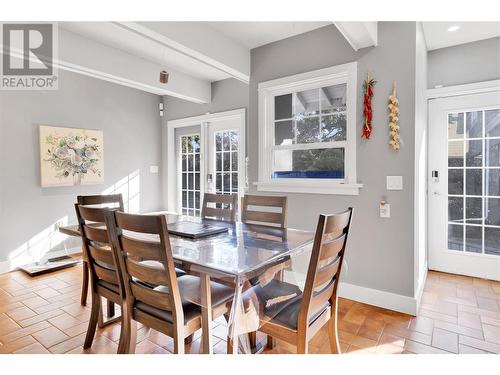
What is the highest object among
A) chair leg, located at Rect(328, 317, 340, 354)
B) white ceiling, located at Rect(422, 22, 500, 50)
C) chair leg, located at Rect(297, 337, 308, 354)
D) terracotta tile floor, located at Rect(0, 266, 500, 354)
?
white ceiling, located at Rect(422, 22, 500, 50)

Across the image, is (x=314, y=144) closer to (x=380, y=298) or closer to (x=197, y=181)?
(x=380, y=298)

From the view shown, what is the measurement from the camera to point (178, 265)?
58.2 inches

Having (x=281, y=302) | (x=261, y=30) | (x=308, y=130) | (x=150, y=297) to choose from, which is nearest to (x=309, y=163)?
(x=308, y=130)

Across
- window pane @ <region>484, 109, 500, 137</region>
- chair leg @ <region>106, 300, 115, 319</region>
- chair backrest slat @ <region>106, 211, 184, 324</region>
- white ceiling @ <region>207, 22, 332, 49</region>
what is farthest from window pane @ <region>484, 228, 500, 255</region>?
chair leg @ <region>106, 300, 115, 319</region>

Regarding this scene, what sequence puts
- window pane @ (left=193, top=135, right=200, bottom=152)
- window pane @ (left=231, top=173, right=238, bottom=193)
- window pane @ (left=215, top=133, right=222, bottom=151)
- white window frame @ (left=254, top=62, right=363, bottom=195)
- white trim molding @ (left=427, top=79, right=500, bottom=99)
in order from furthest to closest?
window pane @ (left=193, top=135, right=200, bottom=152)
window pane @ (left=215, top=133, right=222, bottom=151)
window pane @ (left=231, top=173, right=238, bottom=193)
white trim molding @ (left=427, top=79, right=500, bottom=99)
white window frame @ (left=254, top=62, right=363, bottom=195)

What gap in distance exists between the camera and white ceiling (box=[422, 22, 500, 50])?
2.74 meters

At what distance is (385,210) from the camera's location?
2.58 metres

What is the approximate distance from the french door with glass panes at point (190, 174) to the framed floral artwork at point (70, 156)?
4.26 feet

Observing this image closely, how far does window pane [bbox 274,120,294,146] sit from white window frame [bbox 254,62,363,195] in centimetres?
5

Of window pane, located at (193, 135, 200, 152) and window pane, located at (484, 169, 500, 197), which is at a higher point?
window pane, located at (193, 135, 200, 152)

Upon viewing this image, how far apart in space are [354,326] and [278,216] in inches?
40.0

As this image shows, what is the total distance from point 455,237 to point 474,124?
4.14ft

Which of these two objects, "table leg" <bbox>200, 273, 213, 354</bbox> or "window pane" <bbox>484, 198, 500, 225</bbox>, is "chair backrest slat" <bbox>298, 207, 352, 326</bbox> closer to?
"table leg" <bbox>200, 273, 213, 354</bbox>
